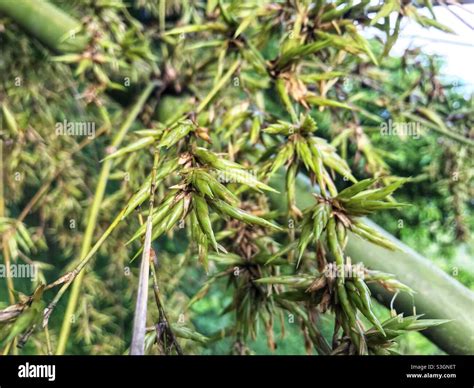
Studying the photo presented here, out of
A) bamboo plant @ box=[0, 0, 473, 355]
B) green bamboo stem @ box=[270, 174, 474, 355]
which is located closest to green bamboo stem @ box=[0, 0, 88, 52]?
bamboo plant @ box=[0, 0, 473, 355]

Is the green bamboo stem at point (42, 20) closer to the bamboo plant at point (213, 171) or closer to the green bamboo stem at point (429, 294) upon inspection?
the bamboo plant at point (213, 171)

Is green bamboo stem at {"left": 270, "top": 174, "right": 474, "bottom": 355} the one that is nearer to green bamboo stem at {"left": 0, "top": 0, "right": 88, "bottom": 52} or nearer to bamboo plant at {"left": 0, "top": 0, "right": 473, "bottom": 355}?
bamboo plant at {"left": 0, "top": 0, "right": 473, "bottom": 355}

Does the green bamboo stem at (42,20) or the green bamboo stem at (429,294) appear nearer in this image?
the green bamboo stem at (429,294)

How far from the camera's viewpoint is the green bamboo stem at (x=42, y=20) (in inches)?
24.7

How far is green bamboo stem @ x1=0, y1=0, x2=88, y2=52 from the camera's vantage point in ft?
2.06

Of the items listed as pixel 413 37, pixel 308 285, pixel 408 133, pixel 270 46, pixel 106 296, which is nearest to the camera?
pixel 308 285

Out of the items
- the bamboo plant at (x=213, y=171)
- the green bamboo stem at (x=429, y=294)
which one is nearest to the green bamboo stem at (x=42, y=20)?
the bamboo plant at (x=213, y=171)

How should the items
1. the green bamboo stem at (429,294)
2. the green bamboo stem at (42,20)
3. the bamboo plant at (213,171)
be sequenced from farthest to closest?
the green bamboo stem at (42,20) < the green bamboo stem at (429,294) < the bamboo plant at (213,171)

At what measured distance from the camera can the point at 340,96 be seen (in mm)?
689

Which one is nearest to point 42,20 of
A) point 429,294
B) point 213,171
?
point 213,171

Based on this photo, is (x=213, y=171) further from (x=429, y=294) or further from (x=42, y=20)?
(x=42, y=20)

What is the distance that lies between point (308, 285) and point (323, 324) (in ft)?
0.71
